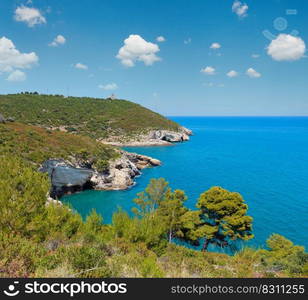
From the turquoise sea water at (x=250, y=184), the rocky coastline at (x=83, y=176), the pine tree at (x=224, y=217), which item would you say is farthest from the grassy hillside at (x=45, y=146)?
the pine tree at (x=224, y=217)

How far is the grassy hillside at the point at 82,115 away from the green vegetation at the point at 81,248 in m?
83.6

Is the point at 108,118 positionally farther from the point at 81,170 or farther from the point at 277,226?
the point at 277,226

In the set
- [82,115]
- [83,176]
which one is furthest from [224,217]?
[82,115]

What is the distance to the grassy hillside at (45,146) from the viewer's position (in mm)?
39547

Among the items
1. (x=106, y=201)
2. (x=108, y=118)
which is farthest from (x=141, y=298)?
(x=108, y=118)

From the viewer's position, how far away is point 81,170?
135ft

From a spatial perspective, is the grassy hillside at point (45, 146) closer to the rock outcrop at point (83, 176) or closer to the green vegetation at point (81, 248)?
the rock outcrop at point (83, 176)

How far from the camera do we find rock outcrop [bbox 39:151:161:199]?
37781 mm

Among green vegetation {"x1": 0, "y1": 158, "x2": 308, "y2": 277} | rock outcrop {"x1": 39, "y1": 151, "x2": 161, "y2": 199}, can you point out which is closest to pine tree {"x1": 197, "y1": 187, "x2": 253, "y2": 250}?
green vegetation {"x1": 0, "y1": 158, "x2": 308, "y2": 277}

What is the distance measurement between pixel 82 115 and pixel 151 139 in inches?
1527

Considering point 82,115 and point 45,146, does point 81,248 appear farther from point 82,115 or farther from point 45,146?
point 82,115

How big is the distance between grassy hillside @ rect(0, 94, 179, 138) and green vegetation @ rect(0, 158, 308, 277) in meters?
83.6

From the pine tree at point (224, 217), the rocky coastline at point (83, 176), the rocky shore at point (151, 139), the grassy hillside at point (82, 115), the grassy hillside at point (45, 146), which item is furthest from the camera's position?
the grassy hillside at point (82, 115)

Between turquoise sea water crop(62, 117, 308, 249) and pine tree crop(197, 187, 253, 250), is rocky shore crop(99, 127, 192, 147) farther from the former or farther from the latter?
pine tree crop(197, 187, 253, 250)
